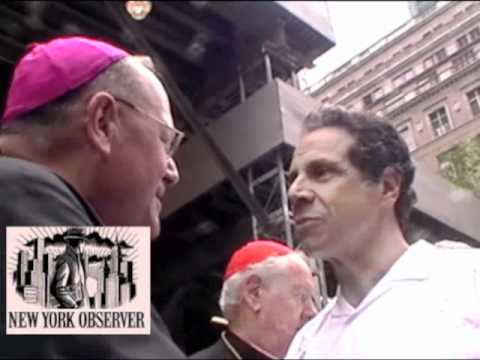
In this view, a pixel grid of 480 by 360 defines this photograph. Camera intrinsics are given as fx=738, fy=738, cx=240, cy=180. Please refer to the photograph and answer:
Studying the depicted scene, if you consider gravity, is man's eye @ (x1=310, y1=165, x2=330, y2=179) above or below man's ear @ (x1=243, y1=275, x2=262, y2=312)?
above

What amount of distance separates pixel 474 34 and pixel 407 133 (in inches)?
5.4

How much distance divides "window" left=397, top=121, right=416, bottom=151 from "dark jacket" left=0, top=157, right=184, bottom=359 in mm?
180

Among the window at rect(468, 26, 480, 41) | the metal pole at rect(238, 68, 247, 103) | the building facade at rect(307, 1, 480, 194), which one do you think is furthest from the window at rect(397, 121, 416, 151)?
the metal pole at rect(238, 68, 247, 103)

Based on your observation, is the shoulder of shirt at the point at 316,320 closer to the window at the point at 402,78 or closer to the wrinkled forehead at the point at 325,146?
the wrinkled forehead at the point at 325,146

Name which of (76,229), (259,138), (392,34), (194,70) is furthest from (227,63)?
(76,229)

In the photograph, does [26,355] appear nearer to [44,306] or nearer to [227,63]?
[44,306]

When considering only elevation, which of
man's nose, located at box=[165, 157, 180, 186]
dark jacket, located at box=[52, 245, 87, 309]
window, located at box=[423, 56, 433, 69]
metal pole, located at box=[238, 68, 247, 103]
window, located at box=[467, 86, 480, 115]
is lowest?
dark jacket, located at box=[52, 245, 87, 309]

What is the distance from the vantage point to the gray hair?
0.51 metres

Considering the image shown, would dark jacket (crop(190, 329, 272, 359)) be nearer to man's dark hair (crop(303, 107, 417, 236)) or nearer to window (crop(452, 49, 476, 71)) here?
man's dark hair (crop(303, 107, 417, 236))

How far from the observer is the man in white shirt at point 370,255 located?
1.04 ft

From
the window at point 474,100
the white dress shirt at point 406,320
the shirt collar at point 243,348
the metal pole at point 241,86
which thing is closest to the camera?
the white dress shirt at point 406,320

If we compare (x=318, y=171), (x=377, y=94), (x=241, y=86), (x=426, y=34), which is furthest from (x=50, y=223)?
(x=241, y=86)

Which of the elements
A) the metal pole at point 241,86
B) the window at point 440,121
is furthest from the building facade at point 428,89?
the metal pole at point 241,86

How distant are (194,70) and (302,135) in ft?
13.4
